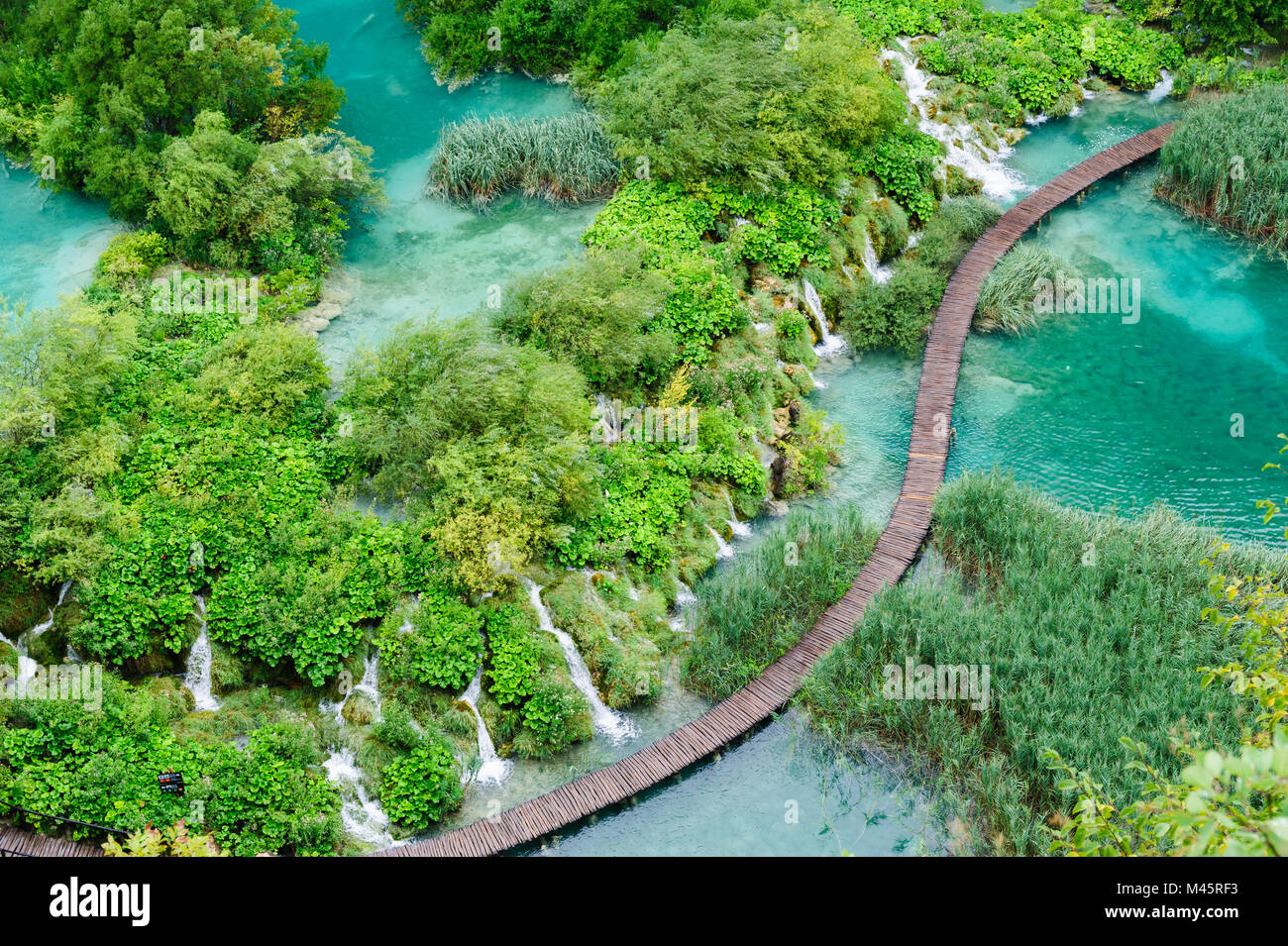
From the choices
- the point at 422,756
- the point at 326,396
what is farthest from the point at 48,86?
the point at 422,756

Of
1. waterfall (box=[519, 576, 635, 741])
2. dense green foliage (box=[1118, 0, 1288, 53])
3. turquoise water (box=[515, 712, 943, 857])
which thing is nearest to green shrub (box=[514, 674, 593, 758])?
waterfall (box=[519, 576, 635, 741])

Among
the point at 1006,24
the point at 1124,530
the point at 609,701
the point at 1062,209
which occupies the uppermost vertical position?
the point at 1006,24

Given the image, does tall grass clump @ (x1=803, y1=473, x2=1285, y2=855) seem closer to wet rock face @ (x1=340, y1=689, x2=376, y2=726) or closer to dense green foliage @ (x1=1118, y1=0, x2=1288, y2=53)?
wet rock face @ (x1=340, y1=689, x2=376, y2=726)

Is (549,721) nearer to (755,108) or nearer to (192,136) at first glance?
(192,136)

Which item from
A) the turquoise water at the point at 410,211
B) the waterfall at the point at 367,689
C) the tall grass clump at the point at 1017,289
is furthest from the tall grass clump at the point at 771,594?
the turquoise water at the point at 410,211

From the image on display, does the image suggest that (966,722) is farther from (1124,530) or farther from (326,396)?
(326,396)
